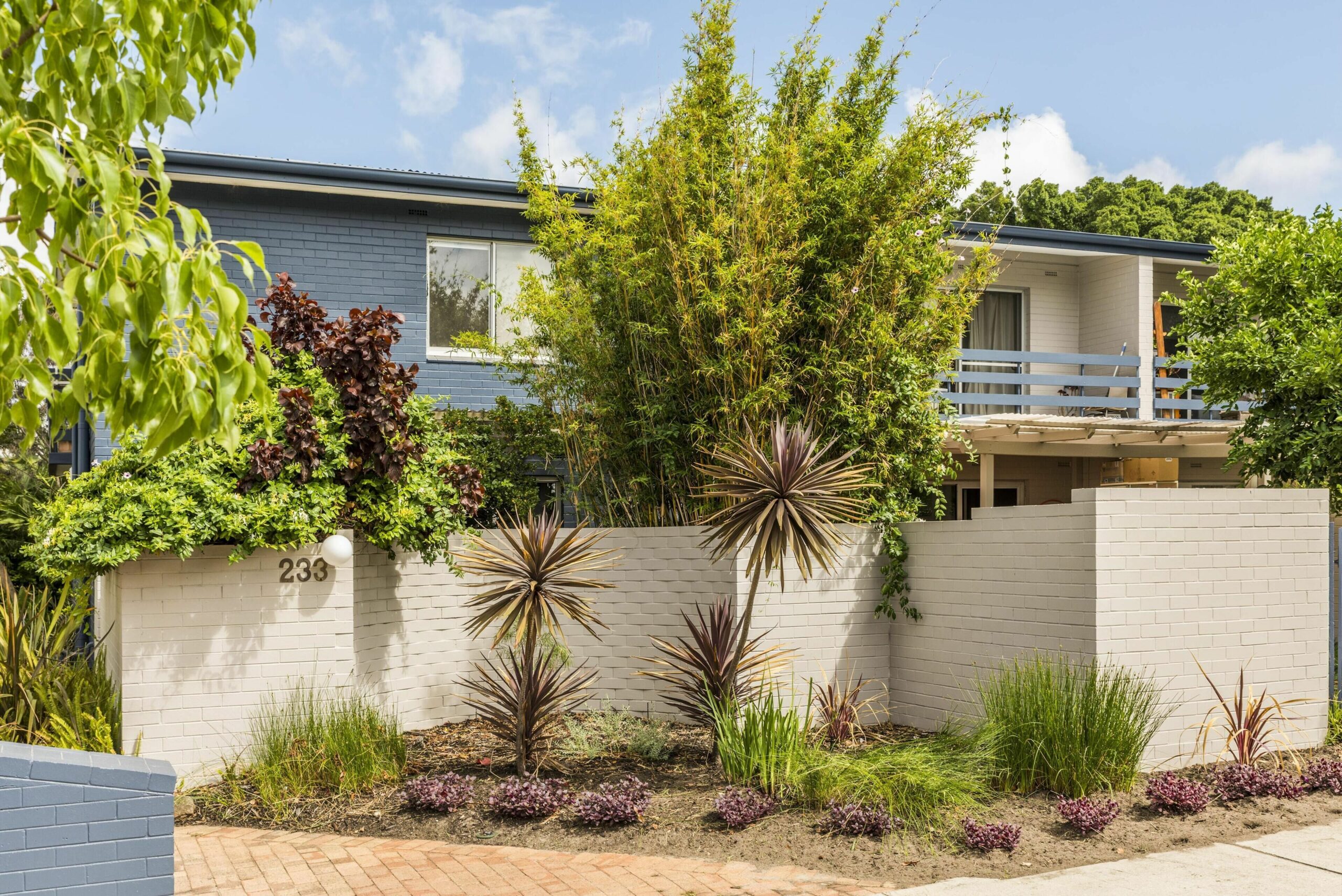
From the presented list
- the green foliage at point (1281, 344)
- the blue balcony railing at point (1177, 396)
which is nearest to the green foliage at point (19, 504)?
the green foliage at point (1281, 344)

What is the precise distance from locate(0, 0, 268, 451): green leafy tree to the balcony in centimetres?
1027

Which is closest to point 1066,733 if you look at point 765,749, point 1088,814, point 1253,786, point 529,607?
point 1088,814

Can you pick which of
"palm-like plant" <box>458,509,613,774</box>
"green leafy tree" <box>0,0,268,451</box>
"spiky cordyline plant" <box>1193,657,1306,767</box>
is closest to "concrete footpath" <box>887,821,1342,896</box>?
"spiky cordyline plant" <box>1193,657,1306,767</box>

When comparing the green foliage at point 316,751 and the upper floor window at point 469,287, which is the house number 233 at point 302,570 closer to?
the green foliage at point 316,751

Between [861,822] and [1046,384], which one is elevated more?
[1046,384]

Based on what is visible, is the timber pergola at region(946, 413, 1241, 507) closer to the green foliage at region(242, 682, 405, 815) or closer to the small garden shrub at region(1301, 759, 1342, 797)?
the small garden shrub at region(1301, 759, 1342, 797)

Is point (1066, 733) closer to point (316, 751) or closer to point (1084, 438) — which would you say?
point (316, 751)

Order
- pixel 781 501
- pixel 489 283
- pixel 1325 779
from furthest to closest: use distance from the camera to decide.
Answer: pixel 489 283 → pixel 781 501 → pixel 1325 779

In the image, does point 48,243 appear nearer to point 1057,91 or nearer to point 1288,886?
point 1288,886

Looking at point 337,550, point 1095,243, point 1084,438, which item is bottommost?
point 337,550

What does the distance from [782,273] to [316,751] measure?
197 inches

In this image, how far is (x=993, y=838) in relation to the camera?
6211 millimetres

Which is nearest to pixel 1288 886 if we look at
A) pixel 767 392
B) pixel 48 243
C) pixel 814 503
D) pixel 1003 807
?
pixel 1003 807

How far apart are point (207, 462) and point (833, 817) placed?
4950mm
